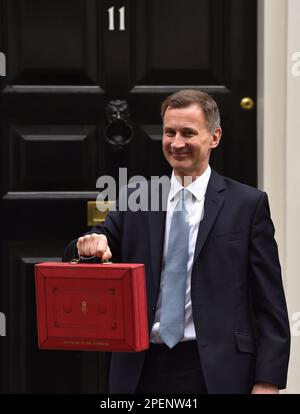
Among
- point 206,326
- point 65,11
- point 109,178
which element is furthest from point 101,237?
point 65,11

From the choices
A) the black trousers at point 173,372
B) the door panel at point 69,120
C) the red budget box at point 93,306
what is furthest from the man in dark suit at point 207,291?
the door panel at point 69,120

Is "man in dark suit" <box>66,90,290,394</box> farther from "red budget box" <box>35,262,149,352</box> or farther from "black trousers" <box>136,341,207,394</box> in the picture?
"red budget box" <box>35,262,149,352</box>

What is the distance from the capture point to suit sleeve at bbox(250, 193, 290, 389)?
3643 mm

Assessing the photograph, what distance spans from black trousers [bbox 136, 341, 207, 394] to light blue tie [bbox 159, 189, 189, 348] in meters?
0.07

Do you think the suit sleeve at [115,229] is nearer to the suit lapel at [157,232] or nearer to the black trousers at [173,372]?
the suit lapel at [157,232]

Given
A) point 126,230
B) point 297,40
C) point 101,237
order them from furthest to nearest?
point 297,40 < point 126,230 < point 101,237

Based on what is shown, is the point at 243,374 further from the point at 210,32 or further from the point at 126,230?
the point at 210,32

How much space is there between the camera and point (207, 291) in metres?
3.67

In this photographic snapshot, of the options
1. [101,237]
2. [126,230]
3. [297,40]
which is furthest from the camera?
[297,40]

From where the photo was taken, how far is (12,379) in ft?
16.6

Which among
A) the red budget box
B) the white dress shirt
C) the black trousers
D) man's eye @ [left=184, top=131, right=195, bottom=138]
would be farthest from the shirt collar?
the black trousers

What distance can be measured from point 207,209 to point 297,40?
1425 mm

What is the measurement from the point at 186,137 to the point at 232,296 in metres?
0.59

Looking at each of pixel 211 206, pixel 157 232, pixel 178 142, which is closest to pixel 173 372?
pixel 157 232
